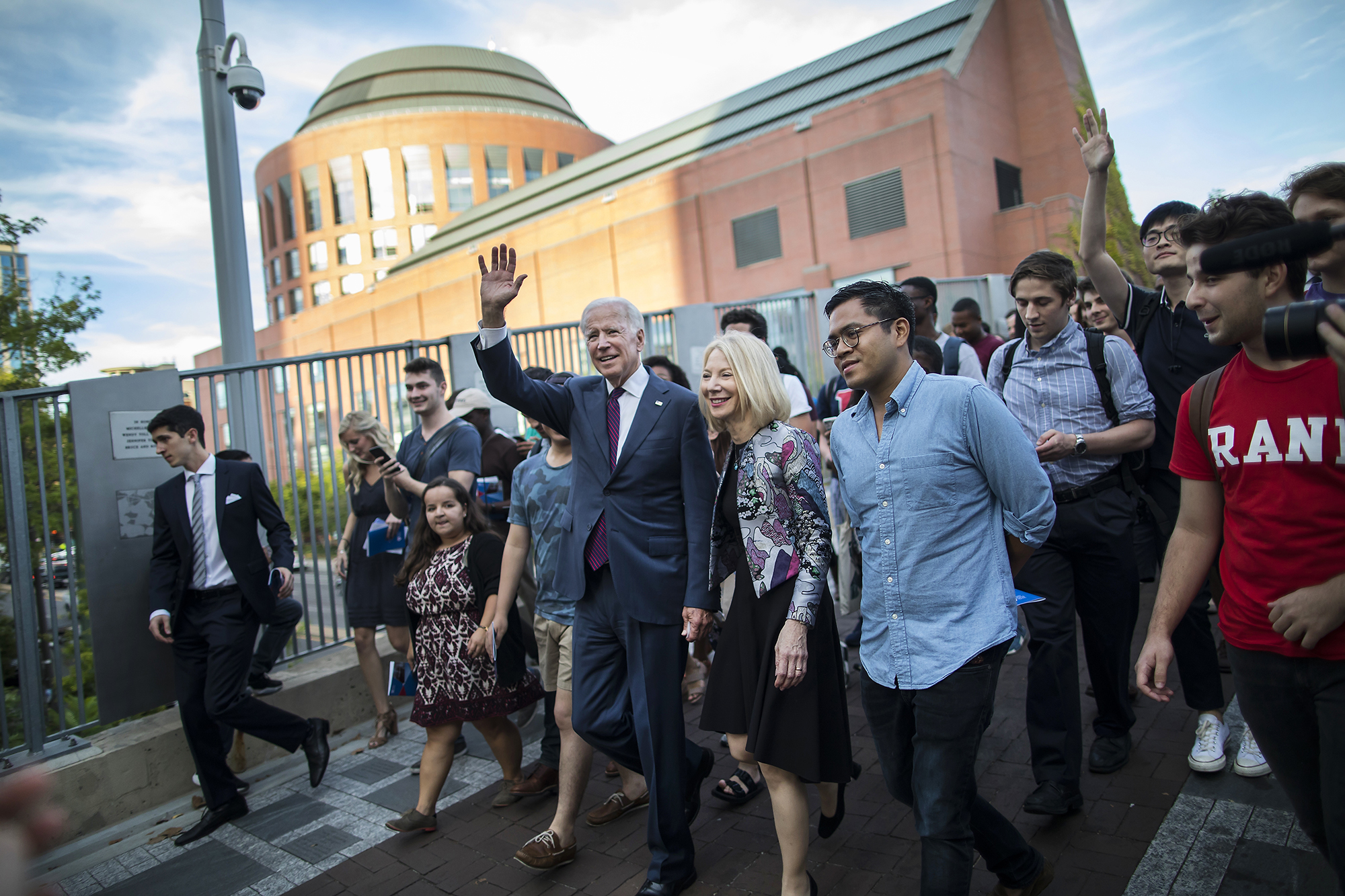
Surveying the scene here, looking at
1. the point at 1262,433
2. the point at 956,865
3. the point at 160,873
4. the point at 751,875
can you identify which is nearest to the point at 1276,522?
the point at 1262,433

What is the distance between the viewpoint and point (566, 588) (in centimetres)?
340

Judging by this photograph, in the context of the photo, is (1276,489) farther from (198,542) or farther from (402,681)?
(198,542)

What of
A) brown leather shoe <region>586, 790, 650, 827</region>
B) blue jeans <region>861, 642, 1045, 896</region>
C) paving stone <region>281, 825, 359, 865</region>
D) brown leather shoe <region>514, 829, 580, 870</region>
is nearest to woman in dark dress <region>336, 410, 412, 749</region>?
paving stone <region>281, 825, 359, 865</region>

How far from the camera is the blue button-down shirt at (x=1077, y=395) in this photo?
3.42 meters

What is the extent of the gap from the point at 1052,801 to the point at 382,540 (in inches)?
161

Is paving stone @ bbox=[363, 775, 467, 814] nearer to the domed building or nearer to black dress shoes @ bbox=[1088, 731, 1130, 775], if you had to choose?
black dress shoes @ bbox=[1088, 731, 1130, 775]

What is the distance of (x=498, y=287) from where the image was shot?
309cm

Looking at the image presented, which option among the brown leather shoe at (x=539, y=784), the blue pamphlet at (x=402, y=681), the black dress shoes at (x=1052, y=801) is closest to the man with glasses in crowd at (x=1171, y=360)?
the black dress shoes at (x=1052, y=801)

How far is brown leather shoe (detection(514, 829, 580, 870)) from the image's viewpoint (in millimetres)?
3318

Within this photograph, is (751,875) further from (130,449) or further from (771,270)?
(771,270)

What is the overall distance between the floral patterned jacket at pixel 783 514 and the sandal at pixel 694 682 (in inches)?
98.7

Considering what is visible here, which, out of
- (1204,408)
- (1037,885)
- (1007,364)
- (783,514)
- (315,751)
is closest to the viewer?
(1204,408)

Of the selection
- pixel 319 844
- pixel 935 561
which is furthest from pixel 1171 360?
pixel 319 844

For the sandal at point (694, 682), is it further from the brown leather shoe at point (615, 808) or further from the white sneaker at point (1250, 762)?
the white sneaker at point (1250, 762)
